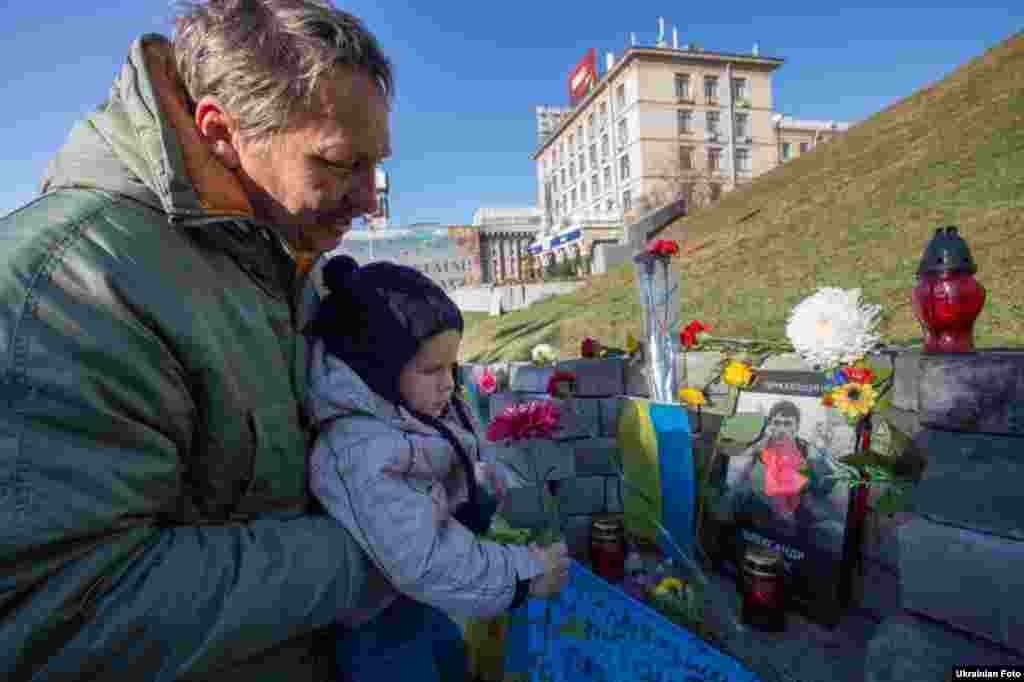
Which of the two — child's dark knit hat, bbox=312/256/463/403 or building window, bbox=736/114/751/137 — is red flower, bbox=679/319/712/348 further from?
building window, bbox=736/114/751/137

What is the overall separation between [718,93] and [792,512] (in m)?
44.6

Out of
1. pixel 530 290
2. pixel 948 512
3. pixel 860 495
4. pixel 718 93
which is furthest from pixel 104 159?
pixel 718 93

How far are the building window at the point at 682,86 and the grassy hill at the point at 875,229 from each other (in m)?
30.5

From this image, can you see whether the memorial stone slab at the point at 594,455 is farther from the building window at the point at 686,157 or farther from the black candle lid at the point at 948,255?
the building window at the point at 686,157

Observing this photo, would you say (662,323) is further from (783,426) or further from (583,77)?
(583,77)

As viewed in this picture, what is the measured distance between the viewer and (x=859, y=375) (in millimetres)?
2045

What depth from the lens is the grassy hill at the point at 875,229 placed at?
437 centimetres

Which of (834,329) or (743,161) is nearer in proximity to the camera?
(834,329)

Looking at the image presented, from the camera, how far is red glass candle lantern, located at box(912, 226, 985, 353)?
170cm

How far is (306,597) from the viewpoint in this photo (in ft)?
2.83

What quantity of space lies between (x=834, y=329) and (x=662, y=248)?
108 cm

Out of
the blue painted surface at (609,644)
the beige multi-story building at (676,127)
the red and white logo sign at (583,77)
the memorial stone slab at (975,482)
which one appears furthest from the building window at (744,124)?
the blue painted surface at (609,644)

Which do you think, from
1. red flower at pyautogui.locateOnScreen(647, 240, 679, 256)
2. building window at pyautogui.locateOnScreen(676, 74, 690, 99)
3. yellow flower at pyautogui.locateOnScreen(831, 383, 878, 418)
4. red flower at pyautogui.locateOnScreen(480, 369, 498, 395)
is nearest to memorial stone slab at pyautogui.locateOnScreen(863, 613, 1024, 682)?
yellow flower at pyautogui.locateOnScreen(831, 383, 878, 418)

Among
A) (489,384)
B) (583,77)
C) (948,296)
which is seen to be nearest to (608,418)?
(489,384)
